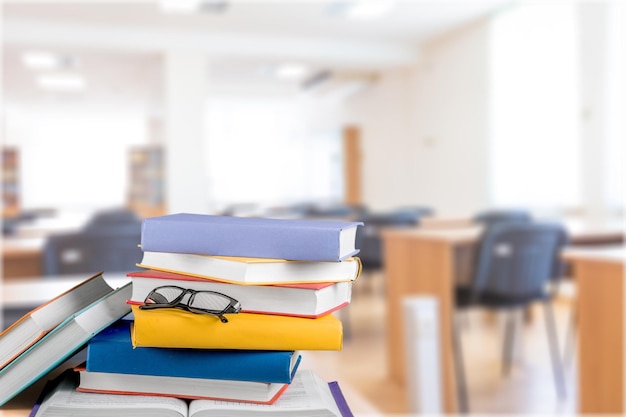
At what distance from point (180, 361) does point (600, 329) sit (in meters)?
2.03

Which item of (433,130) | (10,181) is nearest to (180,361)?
(433,130)

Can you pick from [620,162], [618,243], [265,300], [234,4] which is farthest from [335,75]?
[265,300]

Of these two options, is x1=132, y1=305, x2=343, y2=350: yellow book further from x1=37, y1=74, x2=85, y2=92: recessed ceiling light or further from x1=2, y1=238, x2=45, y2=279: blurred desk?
x1=37, y1=74, x2=85, y2=92: recessed ceiling light

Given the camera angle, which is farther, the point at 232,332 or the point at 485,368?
the point at 485,368

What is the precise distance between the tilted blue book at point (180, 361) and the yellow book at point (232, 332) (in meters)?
0.01

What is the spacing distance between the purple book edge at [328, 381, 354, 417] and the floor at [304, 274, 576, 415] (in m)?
1.54

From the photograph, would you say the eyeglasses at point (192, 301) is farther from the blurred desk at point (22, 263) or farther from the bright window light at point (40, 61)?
the bright window light at point (40, 61)

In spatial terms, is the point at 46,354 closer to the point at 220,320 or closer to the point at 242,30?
the point at 220,320

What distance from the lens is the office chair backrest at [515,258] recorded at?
2.94m

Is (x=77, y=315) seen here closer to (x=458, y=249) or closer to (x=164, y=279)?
(x=164, y=279)

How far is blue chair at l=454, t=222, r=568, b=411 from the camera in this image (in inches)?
116

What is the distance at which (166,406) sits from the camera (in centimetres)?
50

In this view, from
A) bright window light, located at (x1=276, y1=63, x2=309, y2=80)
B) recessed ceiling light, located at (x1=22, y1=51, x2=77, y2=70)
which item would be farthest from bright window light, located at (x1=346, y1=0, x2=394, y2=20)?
recessed ceiling light, located at (x1=22, y1=51, x2=77, y2=70)

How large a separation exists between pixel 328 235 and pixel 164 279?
138 millimetres
